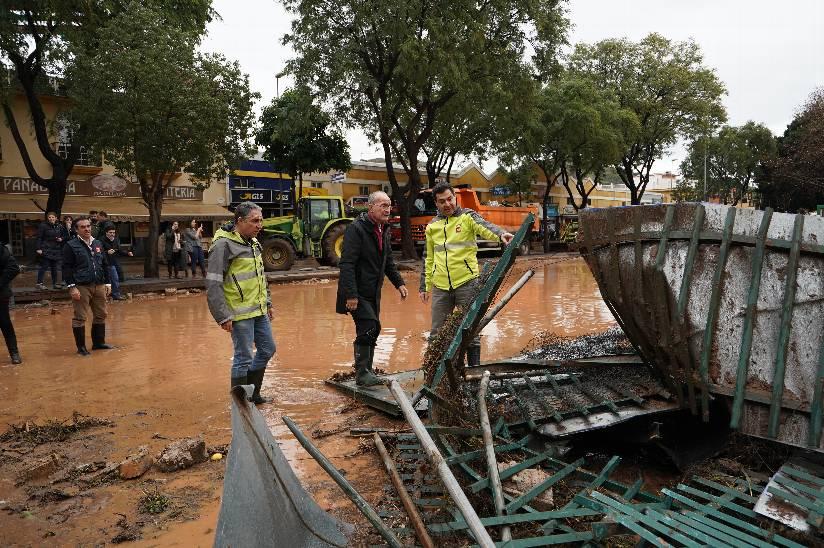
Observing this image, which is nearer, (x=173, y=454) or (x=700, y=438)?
(x=173, y=454)

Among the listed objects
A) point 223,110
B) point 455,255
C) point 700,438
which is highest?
point 223,110

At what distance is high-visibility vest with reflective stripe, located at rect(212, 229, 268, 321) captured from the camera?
4.59 meters

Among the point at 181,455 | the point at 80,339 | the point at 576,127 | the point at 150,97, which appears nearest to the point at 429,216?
the point at 576,127

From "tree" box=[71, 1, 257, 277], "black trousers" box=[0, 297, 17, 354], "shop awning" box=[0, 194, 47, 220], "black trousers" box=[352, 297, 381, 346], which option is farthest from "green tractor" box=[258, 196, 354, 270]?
"black trousers" box=[352, 297, 381, 346]

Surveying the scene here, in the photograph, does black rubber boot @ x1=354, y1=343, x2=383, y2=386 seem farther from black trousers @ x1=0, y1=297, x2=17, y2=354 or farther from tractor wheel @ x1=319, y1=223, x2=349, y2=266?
tractor wheel @ x1=319, y1=223, x2=349, y2=266

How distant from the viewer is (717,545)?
2512mm

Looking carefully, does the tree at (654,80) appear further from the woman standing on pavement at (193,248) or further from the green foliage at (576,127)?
the woman standing on pavement at (193,248)

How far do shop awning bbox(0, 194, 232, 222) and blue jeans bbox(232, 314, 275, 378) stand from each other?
1610cm

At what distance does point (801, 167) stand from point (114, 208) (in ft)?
103

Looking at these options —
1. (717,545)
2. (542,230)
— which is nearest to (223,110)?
(717,545)

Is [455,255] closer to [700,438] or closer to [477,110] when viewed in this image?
[700,438]

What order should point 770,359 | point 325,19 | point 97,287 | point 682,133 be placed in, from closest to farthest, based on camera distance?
point 770,359, point 97,287, point 325,19, point 682,133

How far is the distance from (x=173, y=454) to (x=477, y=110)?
693 inches

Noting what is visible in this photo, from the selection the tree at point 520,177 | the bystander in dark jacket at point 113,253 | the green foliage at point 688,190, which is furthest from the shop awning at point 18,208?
the green foliage at point 688,190
